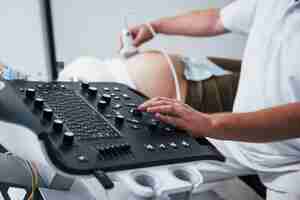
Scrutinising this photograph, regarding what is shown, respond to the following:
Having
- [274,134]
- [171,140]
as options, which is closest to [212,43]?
[274,134]

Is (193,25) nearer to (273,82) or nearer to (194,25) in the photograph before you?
(194,25)

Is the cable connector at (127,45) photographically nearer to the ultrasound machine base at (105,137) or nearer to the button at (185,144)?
the ultrasound machine base at (105,137)

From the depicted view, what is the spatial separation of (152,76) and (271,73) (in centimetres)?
43

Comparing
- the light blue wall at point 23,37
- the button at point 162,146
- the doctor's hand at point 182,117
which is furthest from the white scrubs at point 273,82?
the light blue wall at point 23,37

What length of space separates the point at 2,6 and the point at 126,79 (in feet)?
2.69

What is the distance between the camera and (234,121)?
81cm

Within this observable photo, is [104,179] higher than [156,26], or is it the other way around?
[156,26]

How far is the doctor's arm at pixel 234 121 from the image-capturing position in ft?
2.54

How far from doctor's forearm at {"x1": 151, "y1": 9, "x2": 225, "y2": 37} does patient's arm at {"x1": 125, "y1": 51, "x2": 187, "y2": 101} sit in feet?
0.38

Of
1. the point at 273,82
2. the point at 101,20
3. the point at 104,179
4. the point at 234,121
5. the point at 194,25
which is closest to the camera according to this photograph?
the point at 104,179

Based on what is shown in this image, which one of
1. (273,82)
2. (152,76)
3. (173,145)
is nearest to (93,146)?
(173,145)

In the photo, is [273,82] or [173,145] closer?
[173,145]

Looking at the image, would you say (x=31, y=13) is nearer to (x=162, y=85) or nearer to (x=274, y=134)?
(x=162, y=85)

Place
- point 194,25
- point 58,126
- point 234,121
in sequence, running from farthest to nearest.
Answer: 1. point 194,25
2. point 234,121
3. point 58,126
